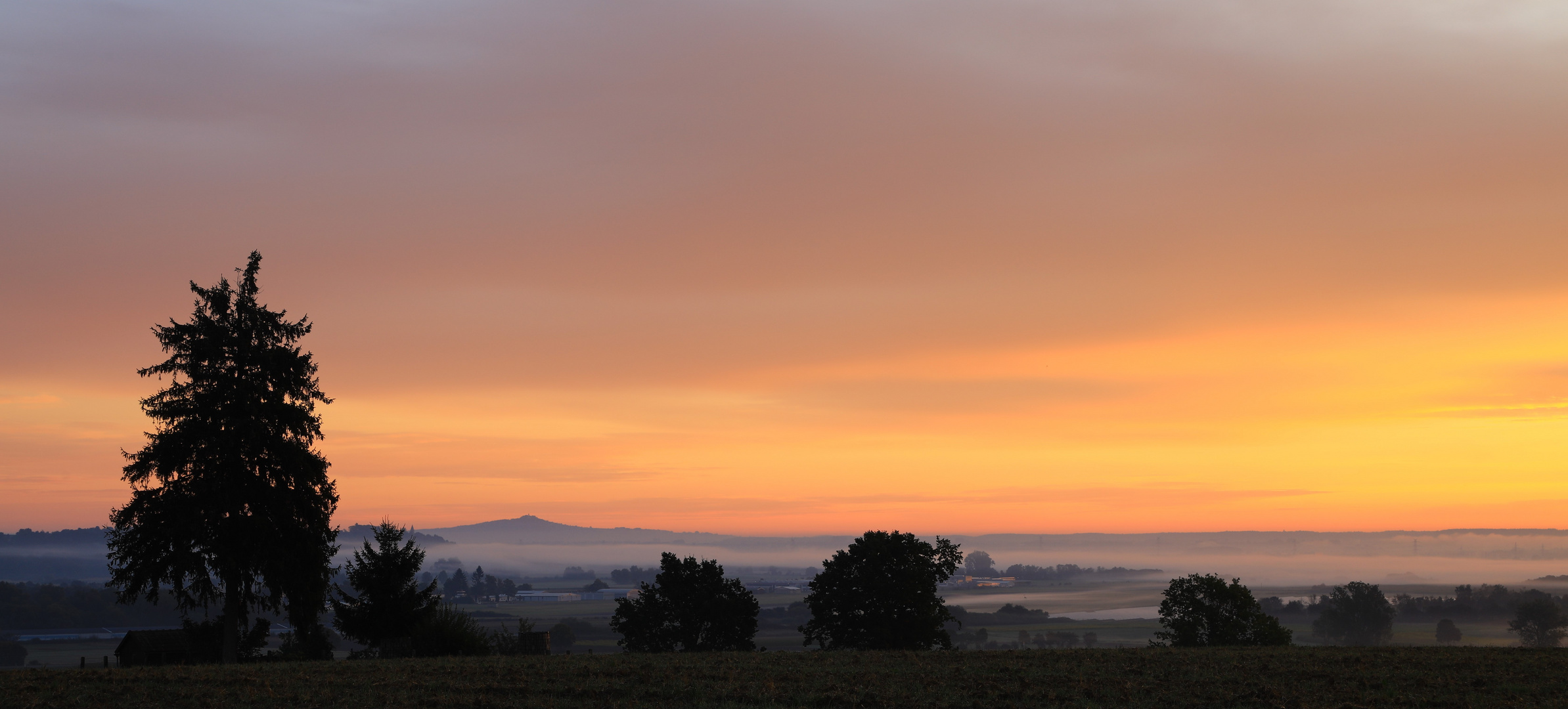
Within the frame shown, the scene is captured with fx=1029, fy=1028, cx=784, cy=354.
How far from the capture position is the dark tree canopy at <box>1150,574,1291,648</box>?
71.5m

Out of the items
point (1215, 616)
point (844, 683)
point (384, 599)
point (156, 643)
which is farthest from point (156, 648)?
point (1215, 616)

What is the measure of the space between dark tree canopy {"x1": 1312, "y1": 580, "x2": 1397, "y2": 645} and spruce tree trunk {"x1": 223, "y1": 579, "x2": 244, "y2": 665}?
14663 cm

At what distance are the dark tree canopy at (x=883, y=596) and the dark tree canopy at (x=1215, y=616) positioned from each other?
53.7ft

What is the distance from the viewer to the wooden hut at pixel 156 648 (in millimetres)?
52875

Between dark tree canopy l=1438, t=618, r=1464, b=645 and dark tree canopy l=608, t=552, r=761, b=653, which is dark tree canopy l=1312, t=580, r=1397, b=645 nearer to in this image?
dark tree canopy l=1438, t=618, r=1464, b=645

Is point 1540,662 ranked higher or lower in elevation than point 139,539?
lower

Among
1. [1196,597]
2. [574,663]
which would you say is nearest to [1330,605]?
[1196,597]

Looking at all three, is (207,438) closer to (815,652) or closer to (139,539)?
(139,539)

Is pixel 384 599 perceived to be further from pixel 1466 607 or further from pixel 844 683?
pixel 1466 607

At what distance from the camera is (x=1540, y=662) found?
33031mm

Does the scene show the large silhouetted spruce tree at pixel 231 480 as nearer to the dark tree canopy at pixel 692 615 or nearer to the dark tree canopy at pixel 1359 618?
the dark tree canopy at pixel 692 615

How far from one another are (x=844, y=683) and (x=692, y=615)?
50667 mm

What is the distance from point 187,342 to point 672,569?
1801 inches

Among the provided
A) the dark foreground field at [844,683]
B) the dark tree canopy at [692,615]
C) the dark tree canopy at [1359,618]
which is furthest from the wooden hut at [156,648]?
the dark tree canopy at [1359,618]
